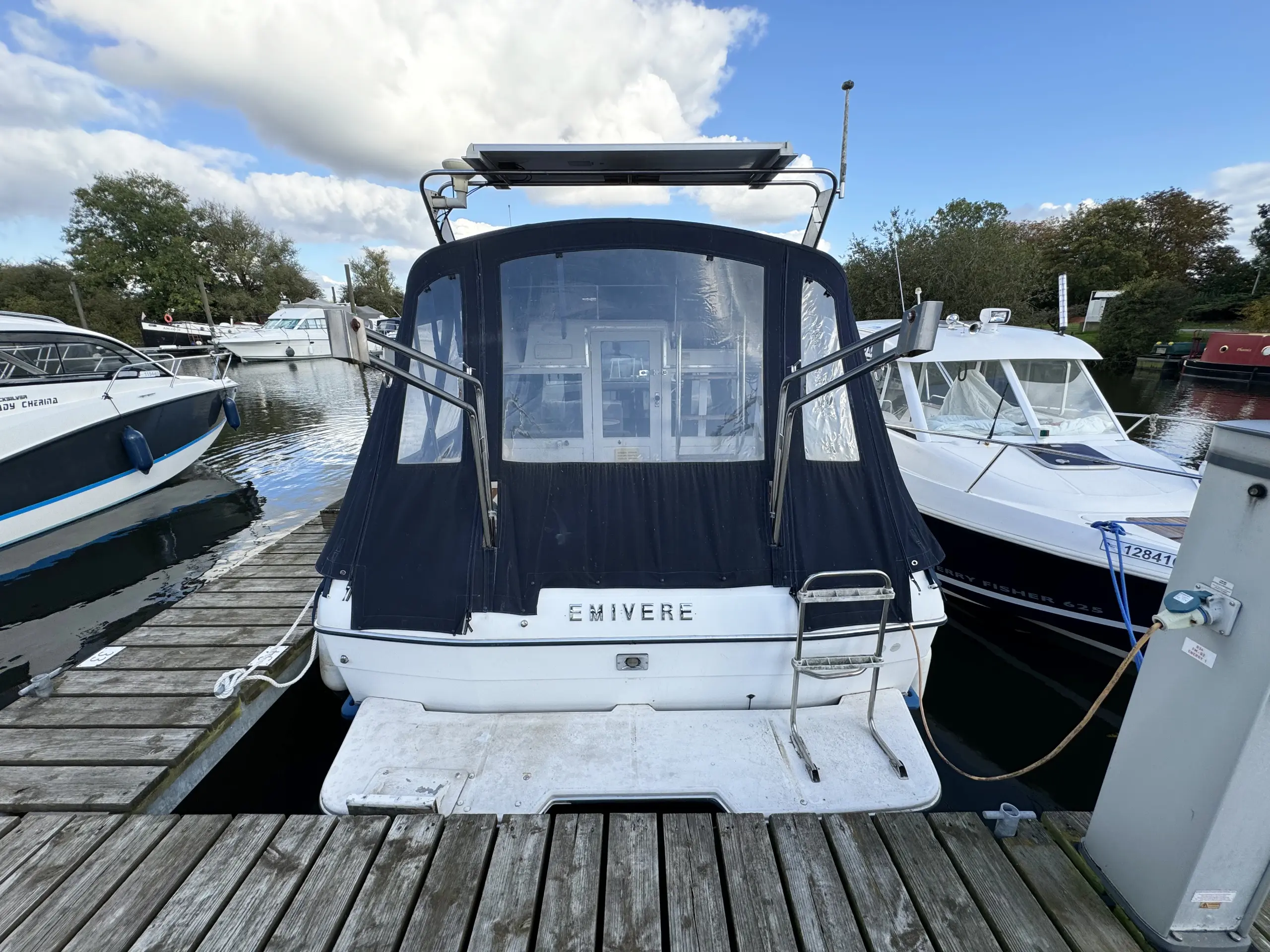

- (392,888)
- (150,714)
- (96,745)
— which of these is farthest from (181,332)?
(392,888)

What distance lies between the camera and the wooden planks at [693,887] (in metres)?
1.86

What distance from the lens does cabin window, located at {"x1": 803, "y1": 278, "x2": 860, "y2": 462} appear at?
280cm

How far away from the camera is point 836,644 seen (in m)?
2.57

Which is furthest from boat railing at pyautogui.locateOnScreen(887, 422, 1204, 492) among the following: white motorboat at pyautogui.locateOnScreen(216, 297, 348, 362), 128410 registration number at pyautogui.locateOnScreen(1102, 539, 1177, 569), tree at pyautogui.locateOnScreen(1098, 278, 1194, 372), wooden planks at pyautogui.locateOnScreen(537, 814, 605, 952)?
white motorboat at pyautogui.locateOnScreen(216, 297, 348, 362)

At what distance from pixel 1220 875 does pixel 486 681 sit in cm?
262

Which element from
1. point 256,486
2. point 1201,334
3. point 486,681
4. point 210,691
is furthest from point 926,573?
point 1201,334

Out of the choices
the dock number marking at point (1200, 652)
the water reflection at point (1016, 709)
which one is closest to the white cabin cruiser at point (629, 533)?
the dock number marking at point (1200, 652)

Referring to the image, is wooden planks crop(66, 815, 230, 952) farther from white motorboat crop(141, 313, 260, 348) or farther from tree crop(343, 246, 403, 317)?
tree crop(343, 246, 403, 317)

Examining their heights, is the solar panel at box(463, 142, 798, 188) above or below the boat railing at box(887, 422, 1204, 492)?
above

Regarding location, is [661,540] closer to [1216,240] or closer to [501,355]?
[501,355]

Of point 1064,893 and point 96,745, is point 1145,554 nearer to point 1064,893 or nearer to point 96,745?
point 1064,893

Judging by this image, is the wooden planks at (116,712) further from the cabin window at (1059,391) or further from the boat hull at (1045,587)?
the cabin window at (1059,391)

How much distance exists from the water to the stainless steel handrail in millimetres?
540

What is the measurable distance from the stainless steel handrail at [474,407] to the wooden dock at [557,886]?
1220mm
